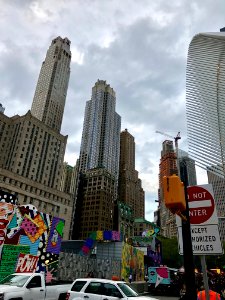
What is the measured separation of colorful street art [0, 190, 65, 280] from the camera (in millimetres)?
20734

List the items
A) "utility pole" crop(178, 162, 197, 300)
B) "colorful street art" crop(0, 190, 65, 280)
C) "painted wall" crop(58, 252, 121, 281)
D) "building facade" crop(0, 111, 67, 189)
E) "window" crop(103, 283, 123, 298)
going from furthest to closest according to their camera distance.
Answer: "building facade" crop(0, 111, 67, 189) < "painted wall" crop(58, 252, 121, 281) < "colorful street art" crop(0, 190, 65, 280) < "window" crop(103, 283, 123, 298) < "utility pole" crop(178, 162, 197, 300)

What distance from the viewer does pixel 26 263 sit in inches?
872

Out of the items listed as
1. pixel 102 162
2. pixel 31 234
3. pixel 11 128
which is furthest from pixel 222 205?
pixel 102 162

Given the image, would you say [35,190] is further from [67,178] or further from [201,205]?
[67,178]

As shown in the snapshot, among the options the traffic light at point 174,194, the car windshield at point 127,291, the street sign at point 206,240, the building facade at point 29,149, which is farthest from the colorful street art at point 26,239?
the building facade at point 29,149

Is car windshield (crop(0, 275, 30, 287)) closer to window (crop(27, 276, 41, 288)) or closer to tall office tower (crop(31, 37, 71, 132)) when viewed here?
window (crop(27, 276, 41, 288))

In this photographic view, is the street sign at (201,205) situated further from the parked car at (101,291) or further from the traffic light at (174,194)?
the parked car at (101,291)

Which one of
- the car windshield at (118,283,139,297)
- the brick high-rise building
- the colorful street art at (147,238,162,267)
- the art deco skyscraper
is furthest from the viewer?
the art deco skyscraper

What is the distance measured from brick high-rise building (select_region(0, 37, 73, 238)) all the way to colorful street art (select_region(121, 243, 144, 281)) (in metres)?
46.1

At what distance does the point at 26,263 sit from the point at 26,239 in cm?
183

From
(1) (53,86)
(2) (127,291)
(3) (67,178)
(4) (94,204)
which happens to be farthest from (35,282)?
(3) (67,178)

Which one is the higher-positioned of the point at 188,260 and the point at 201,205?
the point at 201,205

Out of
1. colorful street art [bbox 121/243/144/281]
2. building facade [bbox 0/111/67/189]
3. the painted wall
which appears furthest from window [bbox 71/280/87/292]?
building facade [bbox 0/111/67/189]

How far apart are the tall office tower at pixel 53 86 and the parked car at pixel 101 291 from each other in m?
144
